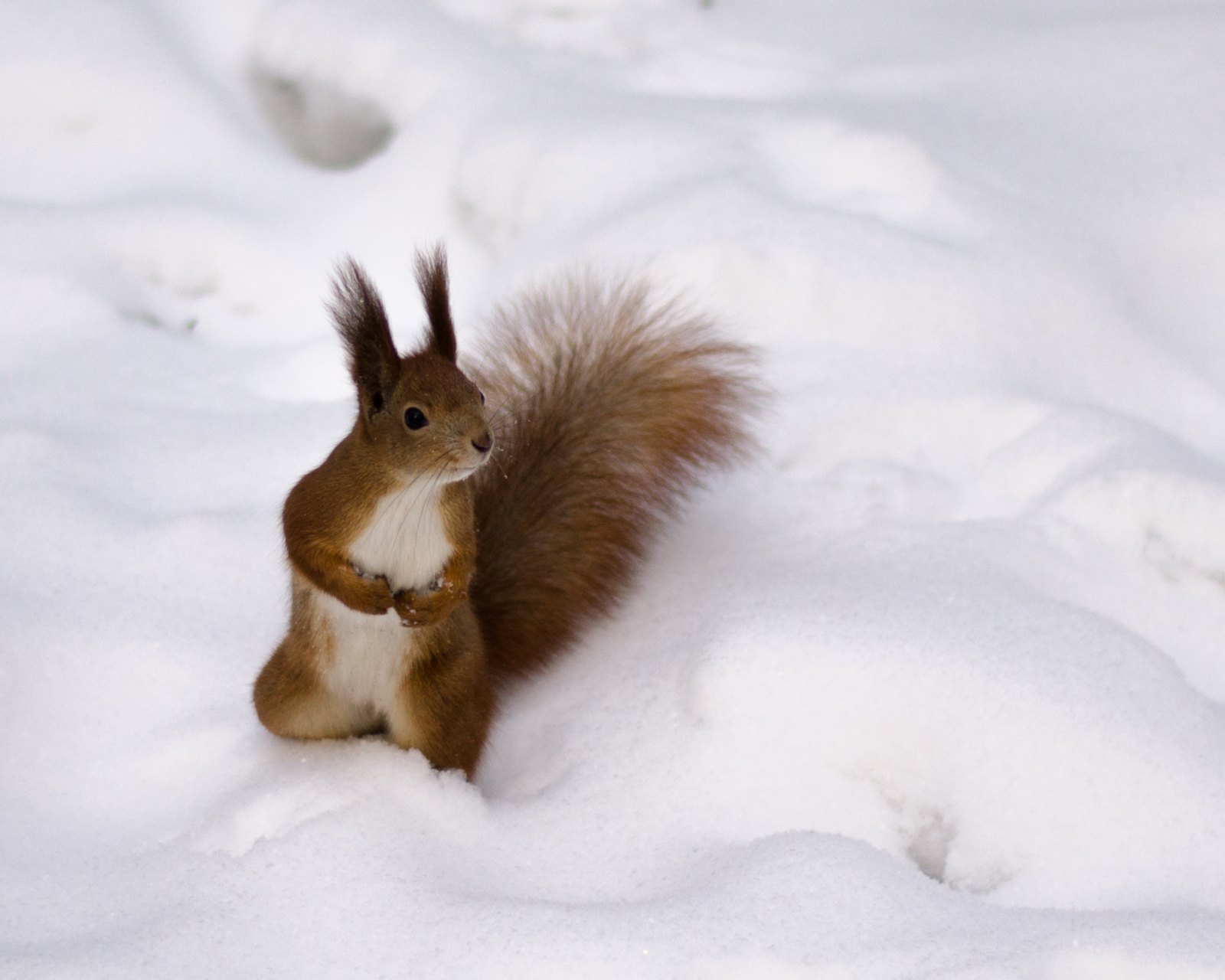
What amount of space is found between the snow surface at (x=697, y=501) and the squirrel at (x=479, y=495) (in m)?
0.09

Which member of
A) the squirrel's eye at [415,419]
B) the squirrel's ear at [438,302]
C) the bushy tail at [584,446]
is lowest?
the bushy tail at [584,446]

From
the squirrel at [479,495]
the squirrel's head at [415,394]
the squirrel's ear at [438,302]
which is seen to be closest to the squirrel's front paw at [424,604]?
the squirrel at [479,495]

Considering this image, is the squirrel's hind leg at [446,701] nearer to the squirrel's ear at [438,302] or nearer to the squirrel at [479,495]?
the squirrel at [479,495]

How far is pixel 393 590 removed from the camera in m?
1.34

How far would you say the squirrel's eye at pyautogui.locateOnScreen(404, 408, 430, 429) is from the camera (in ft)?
4.11

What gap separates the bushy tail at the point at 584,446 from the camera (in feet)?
5.48

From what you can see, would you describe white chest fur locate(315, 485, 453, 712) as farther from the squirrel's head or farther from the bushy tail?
the bushy tail

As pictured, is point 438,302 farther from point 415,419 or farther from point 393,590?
point 393,590

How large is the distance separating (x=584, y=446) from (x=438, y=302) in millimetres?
474

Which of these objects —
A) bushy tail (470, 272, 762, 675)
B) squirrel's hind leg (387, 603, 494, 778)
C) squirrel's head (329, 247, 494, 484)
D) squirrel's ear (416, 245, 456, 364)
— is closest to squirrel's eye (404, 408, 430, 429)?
squirrel's head (329, 247, 494, 484)

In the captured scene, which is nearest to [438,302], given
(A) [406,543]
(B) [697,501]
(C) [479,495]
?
(A) [406,543]

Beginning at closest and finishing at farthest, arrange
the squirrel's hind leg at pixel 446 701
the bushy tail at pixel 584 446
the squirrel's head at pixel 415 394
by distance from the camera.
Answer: the squirrel's head at pixel 415 394, the squirrel's hind leg at pixel 446 701, the bushy tail at pixel 584 446

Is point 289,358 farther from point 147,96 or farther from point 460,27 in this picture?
point 460,27

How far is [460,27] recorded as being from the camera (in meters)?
3.08
